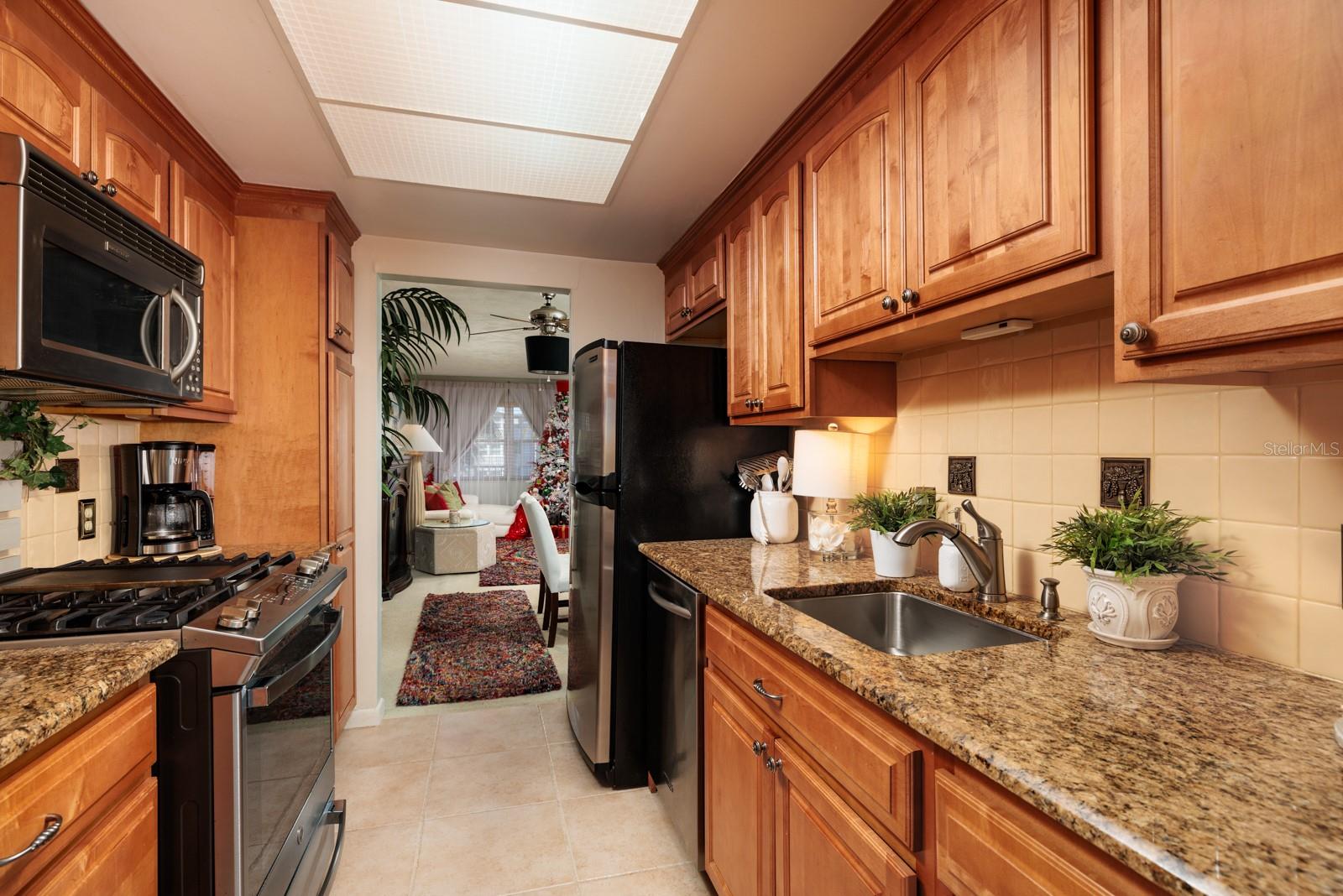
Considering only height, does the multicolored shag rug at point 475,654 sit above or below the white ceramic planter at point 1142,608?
below

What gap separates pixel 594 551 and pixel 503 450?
845cm

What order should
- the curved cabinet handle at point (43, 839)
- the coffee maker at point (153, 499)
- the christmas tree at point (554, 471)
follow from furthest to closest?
the christmas tree at point (554, 471) → the coffee maker at point (153, 499) → the curved cabinet handle at point (43, 839)

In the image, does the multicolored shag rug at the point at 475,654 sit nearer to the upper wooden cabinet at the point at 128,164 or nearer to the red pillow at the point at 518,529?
the upper wooden cabinet at the point at 128,164

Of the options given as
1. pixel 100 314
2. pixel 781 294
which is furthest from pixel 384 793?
pixel 781 294

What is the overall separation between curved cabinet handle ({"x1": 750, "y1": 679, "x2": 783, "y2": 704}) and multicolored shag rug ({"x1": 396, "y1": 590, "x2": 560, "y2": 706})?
2.18m

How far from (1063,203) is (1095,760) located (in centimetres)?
84

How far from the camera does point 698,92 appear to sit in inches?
70.2

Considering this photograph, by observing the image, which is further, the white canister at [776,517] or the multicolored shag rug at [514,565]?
the multicolored shag rug at [514,565]

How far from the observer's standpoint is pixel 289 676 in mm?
1518

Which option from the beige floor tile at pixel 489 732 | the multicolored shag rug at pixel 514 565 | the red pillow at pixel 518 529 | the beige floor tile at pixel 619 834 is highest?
the red pillow at pixel 518 529

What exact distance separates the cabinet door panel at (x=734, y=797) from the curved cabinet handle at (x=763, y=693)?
73 millimetres

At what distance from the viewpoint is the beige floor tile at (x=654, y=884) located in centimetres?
179

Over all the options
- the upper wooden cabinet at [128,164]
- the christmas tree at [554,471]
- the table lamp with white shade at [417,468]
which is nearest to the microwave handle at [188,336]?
the upper wooden cabinet at [128,164]

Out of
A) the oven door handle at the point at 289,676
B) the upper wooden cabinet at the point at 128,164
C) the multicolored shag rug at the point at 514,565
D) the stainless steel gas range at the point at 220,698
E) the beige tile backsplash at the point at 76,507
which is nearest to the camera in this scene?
the stainless steel gas range at the point at 220,698
